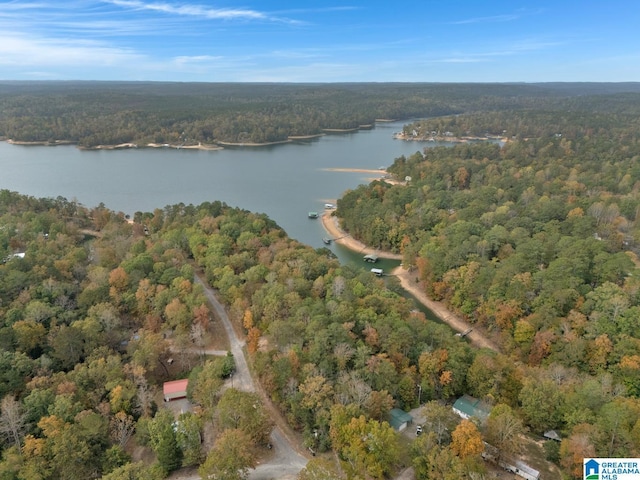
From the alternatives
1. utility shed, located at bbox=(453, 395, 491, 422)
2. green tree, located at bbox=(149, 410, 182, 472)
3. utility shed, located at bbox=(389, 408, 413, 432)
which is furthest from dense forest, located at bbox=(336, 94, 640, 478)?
green tree, located at bbox=(149, 410, 182, 472)

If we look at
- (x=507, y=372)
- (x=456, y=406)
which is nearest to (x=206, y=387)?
(x=456, y=406)

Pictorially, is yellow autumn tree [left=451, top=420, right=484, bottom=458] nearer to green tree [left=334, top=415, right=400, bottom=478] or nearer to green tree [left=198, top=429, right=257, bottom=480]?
green tree [left=334, top=415, right=400, bottom=478]

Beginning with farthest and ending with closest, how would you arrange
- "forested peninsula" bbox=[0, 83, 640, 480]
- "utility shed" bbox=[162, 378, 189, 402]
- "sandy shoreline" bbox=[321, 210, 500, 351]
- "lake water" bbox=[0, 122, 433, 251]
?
"lake water" bbox=[0, 122, 433, 251], "sandy shoreline" bbox=[321, 210, 500, 351], "utility shed" bbox=[162, 378, 189, 402], "forested peninsula" bbox=[0, 83, 640, 480]

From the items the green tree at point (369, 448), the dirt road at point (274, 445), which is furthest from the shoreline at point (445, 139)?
the green tree at point (369, 448)

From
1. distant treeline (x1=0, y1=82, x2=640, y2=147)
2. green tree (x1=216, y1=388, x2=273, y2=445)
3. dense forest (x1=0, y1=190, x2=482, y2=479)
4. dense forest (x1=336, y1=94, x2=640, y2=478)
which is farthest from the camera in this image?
distant treeline (x1=0, y1=82, x2=640, y2=147)

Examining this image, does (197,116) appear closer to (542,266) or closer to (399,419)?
(542,266)

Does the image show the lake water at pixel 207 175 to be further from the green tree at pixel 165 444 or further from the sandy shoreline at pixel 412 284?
the green tree at pixel 165 444

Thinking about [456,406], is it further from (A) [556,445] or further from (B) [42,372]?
(B) [42,372]
